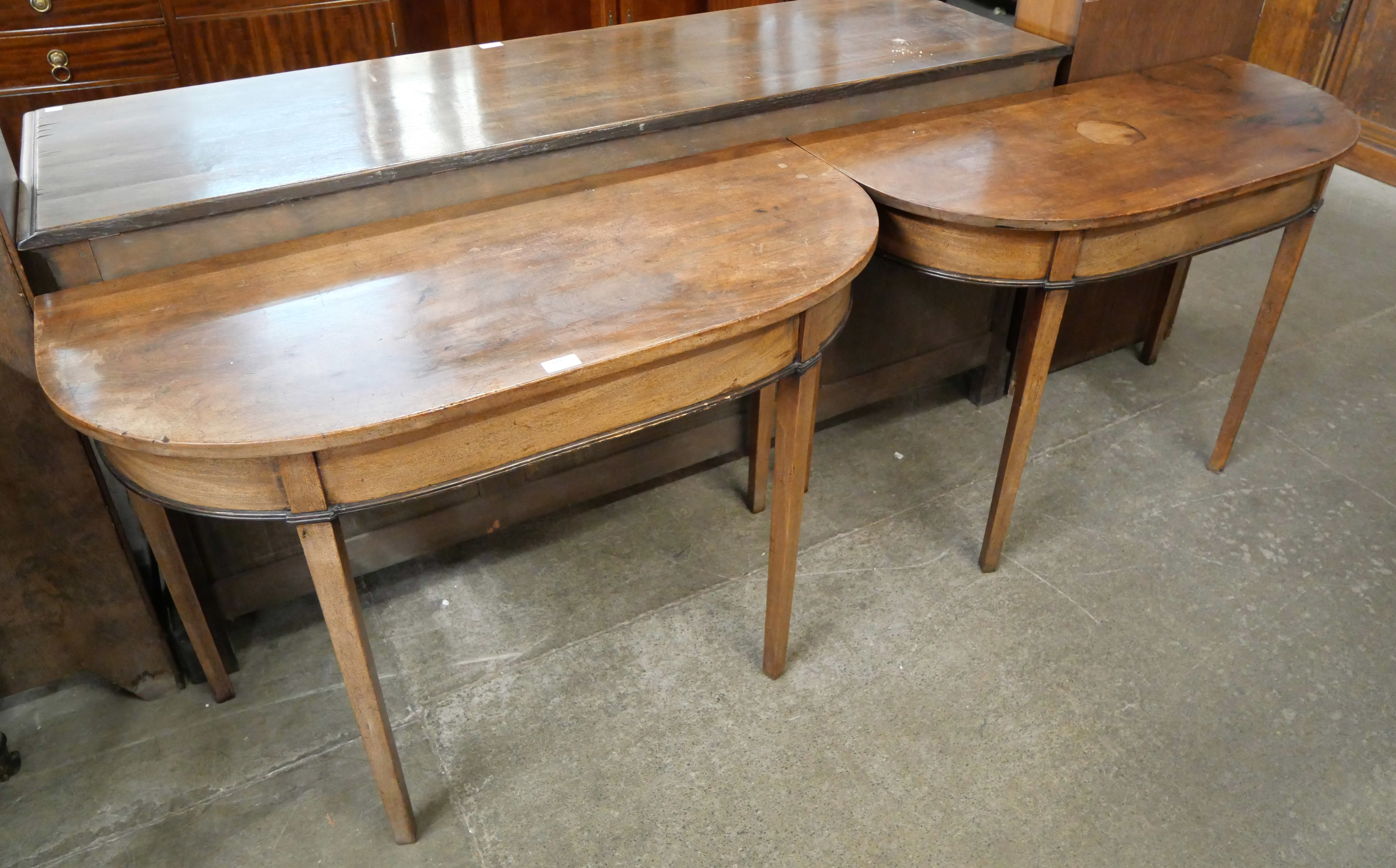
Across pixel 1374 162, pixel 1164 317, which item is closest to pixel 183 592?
pixel 1164 317

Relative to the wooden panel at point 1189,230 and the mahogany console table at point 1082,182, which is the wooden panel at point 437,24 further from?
the wooden panel at point 1189,230

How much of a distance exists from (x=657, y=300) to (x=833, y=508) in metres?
1.03

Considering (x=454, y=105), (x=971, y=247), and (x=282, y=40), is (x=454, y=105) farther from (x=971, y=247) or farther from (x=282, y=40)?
(x=282, y=40)

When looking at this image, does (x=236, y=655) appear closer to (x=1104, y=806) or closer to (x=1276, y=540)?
(x=1104, y=806)

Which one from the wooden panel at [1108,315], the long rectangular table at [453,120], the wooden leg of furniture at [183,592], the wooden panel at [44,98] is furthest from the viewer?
the wooden panel at [44,98]

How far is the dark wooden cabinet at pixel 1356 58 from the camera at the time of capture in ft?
11.5

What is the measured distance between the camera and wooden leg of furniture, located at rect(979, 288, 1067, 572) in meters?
1.71

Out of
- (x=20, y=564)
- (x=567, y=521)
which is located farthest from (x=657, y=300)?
(x=20, y=564)

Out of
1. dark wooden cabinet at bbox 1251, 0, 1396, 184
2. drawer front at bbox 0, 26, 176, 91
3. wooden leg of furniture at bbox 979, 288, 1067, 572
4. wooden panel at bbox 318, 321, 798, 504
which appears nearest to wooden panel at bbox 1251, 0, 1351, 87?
dark wooden cabinet at bbox 1251, 0, 1396, 184

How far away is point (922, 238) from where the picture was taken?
1645mm

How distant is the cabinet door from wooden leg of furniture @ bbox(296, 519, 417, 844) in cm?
383

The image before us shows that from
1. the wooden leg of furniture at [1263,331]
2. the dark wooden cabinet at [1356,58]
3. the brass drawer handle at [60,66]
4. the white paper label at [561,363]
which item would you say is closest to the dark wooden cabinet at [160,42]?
the brass drawer handle at [60,66]

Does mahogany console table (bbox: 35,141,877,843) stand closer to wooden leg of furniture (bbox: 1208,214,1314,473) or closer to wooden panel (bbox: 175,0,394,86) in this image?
wooden leg of furniture (bbox: 1208,214,1314,473)

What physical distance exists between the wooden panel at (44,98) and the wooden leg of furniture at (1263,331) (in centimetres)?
299
